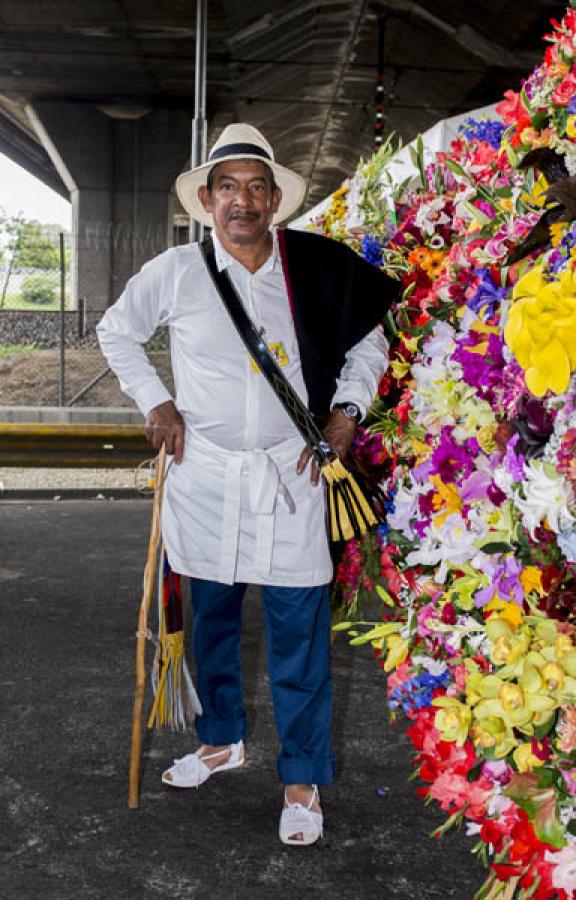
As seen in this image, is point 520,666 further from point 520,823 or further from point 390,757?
point 390,757

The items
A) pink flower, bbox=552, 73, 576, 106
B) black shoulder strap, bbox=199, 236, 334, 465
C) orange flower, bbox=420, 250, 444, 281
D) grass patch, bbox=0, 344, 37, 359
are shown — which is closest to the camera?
pink flower, bbox=552, 73, 576, 106

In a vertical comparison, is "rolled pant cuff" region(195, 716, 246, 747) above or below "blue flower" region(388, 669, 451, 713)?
below

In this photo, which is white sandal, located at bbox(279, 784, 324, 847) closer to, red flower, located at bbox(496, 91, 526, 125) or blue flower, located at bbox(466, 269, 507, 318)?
blue flower, located at bbox(466, 269, 507, 318)

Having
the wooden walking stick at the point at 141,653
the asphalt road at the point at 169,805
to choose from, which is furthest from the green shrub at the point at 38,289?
the wooden walking stick at the point at 141,653

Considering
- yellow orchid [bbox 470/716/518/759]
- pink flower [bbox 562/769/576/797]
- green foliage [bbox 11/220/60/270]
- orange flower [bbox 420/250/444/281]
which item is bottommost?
pink flower [bbox 562/769/576/797]

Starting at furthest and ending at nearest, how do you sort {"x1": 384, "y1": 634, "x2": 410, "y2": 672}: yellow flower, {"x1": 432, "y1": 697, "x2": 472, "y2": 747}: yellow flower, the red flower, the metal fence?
1. the metal fence
2. {"x1": 384, "y1": 634, "x2": 410, "y2": 672}: yellow flower
3. the red flower
4. {"x1": 432, "y1": 697, "x2": 472, "y2": 747}: yellow flower

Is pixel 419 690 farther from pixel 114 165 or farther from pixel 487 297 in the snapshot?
pixel 114 165

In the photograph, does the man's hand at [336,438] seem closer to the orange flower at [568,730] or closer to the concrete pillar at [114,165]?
the orange flower at [568,730]

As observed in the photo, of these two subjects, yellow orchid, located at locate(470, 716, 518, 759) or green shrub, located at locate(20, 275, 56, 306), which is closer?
yellow orchid, located at locate(470, 716, 518, 759)

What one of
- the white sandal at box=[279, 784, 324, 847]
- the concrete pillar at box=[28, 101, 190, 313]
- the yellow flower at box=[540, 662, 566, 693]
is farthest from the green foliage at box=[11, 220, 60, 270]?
the yellow flower at box=[540, 662, 566, 693]

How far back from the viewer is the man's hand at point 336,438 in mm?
3295

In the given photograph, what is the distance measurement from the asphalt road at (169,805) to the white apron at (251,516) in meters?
0.77

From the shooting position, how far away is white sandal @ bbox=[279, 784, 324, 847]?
124 inches

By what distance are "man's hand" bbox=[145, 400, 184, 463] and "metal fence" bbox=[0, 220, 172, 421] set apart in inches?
373
